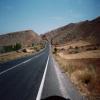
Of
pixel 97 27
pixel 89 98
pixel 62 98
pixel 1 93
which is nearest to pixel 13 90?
pixel 1 93

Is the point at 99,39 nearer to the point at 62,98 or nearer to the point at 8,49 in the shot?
the point at 8,49

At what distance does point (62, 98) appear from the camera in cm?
871

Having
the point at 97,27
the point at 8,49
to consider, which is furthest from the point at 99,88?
the point at 97,27

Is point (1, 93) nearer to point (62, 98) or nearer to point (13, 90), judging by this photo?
point (13, 90)

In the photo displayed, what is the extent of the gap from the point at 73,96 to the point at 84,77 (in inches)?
202

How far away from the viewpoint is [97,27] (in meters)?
150

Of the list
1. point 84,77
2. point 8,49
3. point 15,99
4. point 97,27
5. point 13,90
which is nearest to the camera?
point 15,99

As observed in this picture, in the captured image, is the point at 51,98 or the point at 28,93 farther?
the point at 28,93

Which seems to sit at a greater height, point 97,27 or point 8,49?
point 97,27

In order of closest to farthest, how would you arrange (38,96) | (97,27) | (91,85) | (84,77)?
(38,96)
(91,85)
(84,77)
(97,27)

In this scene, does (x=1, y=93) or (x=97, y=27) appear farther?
(x=97, y=27)

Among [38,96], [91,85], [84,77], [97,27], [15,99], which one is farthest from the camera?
[97,27]

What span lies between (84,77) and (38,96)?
580cm

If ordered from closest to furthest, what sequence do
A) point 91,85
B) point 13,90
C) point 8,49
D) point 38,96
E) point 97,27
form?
point 38,96 < point 13,90 < point 91,85 < point 8,49 < point 97,27
